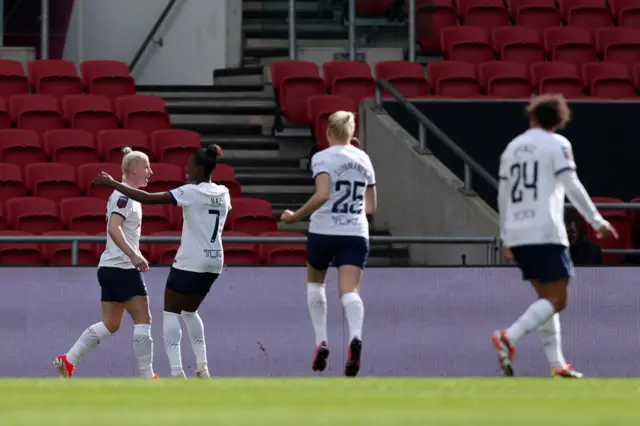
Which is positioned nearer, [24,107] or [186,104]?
[24,107]

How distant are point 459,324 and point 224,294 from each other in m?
1.94

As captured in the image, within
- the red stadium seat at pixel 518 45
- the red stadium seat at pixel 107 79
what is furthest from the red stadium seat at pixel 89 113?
the red stadium seat at pixel 518 45

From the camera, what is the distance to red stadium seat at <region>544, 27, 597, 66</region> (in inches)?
770

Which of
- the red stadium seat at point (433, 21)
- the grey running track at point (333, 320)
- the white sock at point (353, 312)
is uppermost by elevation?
the red stadium seat at point (433, 21)

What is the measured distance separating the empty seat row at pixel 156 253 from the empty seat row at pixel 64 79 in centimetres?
370

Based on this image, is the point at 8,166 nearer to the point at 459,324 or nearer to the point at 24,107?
Result: the point at 24,107

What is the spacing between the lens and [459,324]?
42.7ft

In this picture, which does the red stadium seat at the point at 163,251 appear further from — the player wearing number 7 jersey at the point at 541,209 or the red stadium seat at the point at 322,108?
the player wearing number 7 jersey at the point at 541,209

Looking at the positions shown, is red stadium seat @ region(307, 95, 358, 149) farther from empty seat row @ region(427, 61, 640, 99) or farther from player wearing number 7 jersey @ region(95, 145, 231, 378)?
player wearing number 7 jersey @ region(95, 145, 231, 378)

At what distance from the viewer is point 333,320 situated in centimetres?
1293

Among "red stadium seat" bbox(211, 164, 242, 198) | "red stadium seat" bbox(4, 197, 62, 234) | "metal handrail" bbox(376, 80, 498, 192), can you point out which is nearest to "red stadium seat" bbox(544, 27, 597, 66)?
"metal handrail" bbox(376, 80, 498, 192)

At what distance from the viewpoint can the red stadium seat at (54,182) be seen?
15.2 m

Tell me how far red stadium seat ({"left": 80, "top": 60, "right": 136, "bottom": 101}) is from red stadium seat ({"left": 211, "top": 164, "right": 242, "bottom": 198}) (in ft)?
9.16
